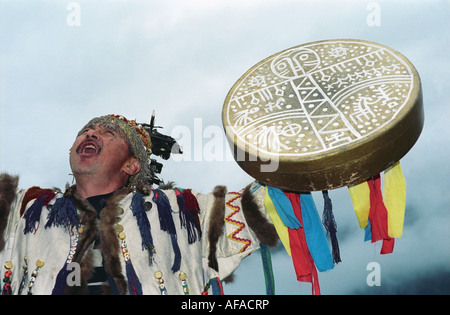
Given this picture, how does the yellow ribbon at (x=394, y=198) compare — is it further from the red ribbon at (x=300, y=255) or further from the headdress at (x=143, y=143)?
the headdress at (x=143, y=143)

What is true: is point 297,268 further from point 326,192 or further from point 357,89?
point 357,89

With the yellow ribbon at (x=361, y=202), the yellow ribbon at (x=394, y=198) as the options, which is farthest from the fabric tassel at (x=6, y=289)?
the yellow ribbon at (x=394, y=198)

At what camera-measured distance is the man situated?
401cm

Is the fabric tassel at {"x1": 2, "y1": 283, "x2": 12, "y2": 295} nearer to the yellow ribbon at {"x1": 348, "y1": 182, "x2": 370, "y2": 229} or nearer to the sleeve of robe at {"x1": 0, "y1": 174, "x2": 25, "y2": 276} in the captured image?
the sleeve of robe at {"x1": 0, "y1": 174, "x2": 25, "y2": 276}

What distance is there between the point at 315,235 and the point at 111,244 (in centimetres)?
141

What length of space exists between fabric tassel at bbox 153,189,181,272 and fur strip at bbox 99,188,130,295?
302mm

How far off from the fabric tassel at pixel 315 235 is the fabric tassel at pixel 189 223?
2.61 ft

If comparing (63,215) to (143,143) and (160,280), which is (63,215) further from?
(143,143)

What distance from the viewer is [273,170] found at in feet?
12.0

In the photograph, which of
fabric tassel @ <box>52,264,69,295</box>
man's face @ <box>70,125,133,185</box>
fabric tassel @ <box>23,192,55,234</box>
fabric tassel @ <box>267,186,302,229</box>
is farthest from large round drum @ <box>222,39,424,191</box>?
fabric tassel @ <box>23,192,55,234</box>

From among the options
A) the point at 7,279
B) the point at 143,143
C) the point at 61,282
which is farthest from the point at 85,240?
the point at 143,143

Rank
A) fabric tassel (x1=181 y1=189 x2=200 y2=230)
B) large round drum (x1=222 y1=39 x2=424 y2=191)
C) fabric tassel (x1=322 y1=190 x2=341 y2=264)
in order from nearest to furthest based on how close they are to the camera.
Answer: large round drum (x1=222 y1=39 x2=424 y2=191)
fabric tassel (x1=322 y1=190 x2=341 y2=264)
fabric tassel (x1=181 y1=189 x2=200 y2=230)

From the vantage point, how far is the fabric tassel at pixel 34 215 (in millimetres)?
4207

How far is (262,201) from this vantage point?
4.38 meters
